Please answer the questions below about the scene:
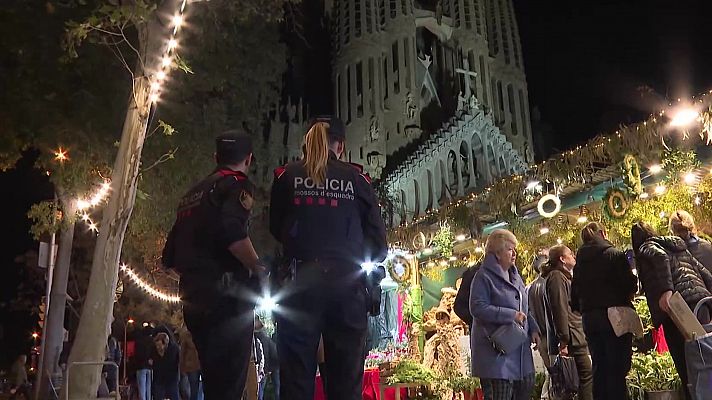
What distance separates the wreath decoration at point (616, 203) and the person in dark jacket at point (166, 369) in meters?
7.01

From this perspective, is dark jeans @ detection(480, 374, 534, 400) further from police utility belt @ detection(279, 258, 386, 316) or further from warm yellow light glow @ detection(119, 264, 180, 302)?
warm yellow light glow @ detection(119, 264, 180, 302)

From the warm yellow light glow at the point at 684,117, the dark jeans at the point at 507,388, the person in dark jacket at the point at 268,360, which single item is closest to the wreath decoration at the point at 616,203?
the warm yellow light glow at the point at 684,117

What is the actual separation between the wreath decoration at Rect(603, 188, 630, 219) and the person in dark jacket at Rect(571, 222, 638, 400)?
9.18 feet

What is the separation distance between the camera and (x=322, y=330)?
119 inches

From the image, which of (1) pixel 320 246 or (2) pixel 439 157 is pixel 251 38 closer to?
(1) pixel 320 246

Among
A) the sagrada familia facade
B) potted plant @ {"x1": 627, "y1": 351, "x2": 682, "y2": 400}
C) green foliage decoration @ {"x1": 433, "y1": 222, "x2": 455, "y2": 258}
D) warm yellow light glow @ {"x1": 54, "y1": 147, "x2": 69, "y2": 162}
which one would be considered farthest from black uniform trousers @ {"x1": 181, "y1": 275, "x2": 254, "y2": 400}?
the sagrada familia facade

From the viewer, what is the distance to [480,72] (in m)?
44.6

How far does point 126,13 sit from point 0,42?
4314mm

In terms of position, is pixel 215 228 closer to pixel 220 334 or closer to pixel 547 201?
pixel 220 334

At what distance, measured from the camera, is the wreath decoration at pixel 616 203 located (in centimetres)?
831

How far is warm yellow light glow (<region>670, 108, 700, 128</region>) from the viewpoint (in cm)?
704

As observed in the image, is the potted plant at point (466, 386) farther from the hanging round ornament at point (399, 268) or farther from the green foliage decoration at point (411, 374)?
the hanging round ornament at point (399, 268)

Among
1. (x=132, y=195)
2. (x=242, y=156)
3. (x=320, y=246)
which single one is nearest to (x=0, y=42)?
(x=132, y=195)

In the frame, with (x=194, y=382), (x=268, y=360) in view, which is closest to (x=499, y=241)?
Answer: (x=194, y=382)
